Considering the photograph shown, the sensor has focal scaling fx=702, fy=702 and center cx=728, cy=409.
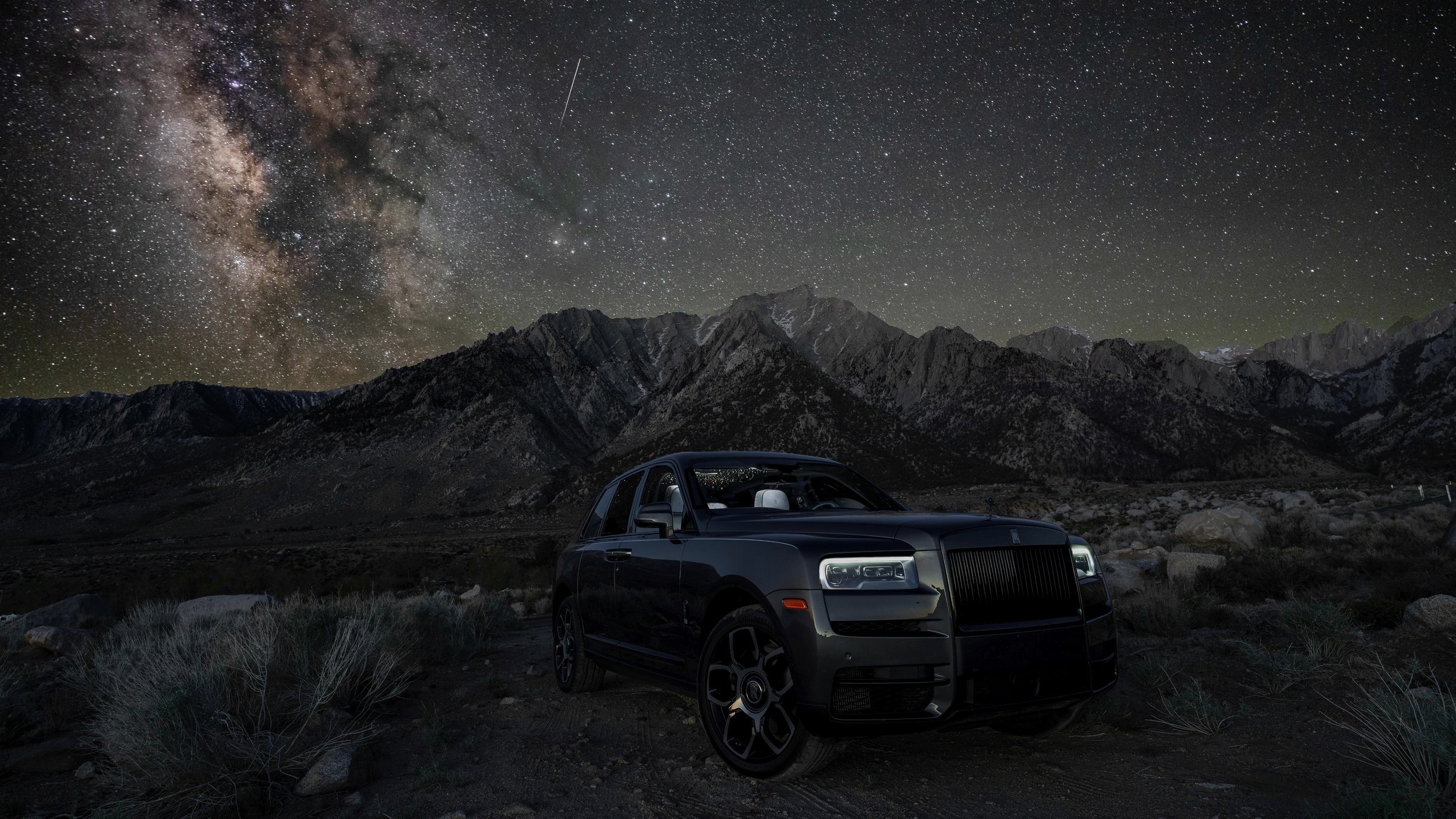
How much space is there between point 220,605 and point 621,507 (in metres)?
9.58

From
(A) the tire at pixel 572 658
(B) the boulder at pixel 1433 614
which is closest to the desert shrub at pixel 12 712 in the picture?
(A) the tire at pixel 572 658

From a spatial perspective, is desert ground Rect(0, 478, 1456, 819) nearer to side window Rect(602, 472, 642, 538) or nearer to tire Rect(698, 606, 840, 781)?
tire Rect(698, 606, 840, 781)

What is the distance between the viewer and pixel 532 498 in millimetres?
91562

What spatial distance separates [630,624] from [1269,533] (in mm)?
16922

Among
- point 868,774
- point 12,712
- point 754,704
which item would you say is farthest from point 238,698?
point 868,774

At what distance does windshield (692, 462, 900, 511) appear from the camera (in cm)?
512

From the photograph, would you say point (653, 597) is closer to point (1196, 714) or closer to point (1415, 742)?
point (1196, 714)

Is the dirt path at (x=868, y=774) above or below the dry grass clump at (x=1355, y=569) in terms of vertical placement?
above

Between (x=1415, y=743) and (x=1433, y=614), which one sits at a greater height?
(x=1415, y=743)

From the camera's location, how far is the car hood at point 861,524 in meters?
3.69

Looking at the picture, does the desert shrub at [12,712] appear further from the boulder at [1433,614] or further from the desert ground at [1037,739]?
the boulder at [1433,614]

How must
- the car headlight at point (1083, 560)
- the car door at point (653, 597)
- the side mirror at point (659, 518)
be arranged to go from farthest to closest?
the side mirror at point (659, 518) → the car door at point (653, 597) → the car headlight at point (1083, 560)

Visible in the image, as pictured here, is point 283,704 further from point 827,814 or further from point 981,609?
point 981,609

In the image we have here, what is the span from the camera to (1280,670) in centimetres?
565
